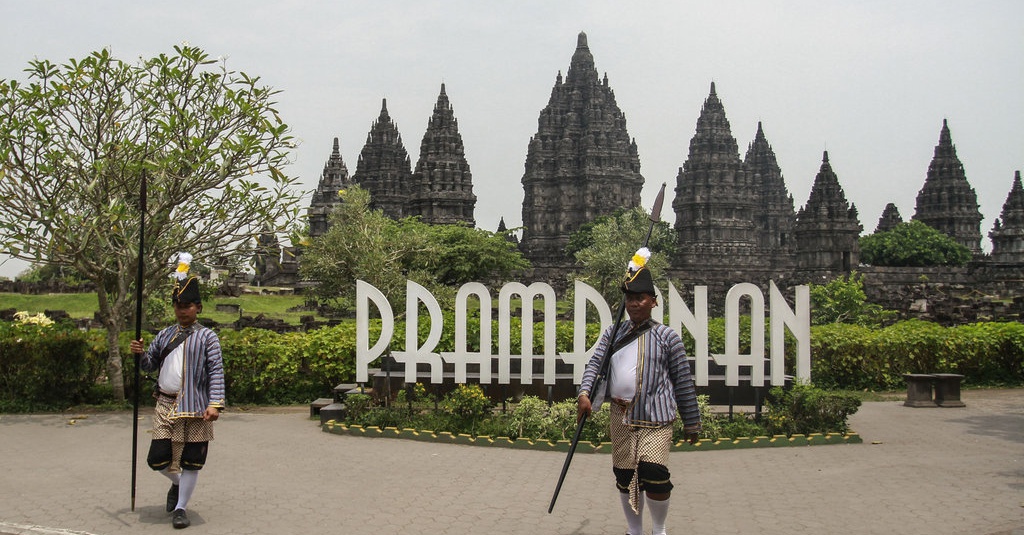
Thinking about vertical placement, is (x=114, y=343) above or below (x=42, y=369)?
A: above

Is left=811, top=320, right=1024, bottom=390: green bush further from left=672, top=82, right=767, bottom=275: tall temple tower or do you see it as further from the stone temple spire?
the stone temple spire

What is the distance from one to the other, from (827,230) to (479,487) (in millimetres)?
56819

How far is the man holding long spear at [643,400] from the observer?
733 centimetres

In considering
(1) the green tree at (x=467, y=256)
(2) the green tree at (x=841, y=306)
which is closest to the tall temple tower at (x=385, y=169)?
(1) the green tree at (x=467, y=256)

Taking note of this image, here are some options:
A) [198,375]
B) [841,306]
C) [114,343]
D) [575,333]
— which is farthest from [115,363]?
[841,306]

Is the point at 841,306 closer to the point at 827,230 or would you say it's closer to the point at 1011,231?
the point at 827,230

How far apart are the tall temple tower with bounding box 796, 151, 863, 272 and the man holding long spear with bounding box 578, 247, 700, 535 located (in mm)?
57514

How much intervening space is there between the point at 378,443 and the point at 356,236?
23362 millimetres

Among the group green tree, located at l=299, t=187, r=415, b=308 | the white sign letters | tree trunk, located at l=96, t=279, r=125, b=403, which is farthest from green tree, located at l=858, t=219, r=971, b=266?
tree trunk, located at l=96, t=279, r=125, b=403

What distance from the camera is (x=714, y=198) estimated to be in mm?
72312

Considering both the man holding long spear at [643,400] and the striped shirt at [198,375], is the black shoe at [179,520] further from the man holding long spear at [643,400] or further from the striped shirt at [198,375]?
the man holding long spear at [643,400]

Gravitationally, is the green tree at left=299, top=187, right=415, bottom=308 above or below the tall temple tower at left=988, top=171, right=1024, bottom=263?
below

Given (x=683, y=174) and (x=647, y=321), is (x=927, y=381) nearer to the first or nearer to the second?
(x=647, y=321)

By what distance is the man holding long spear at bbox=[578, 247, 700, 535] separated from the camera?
733 centimetres
